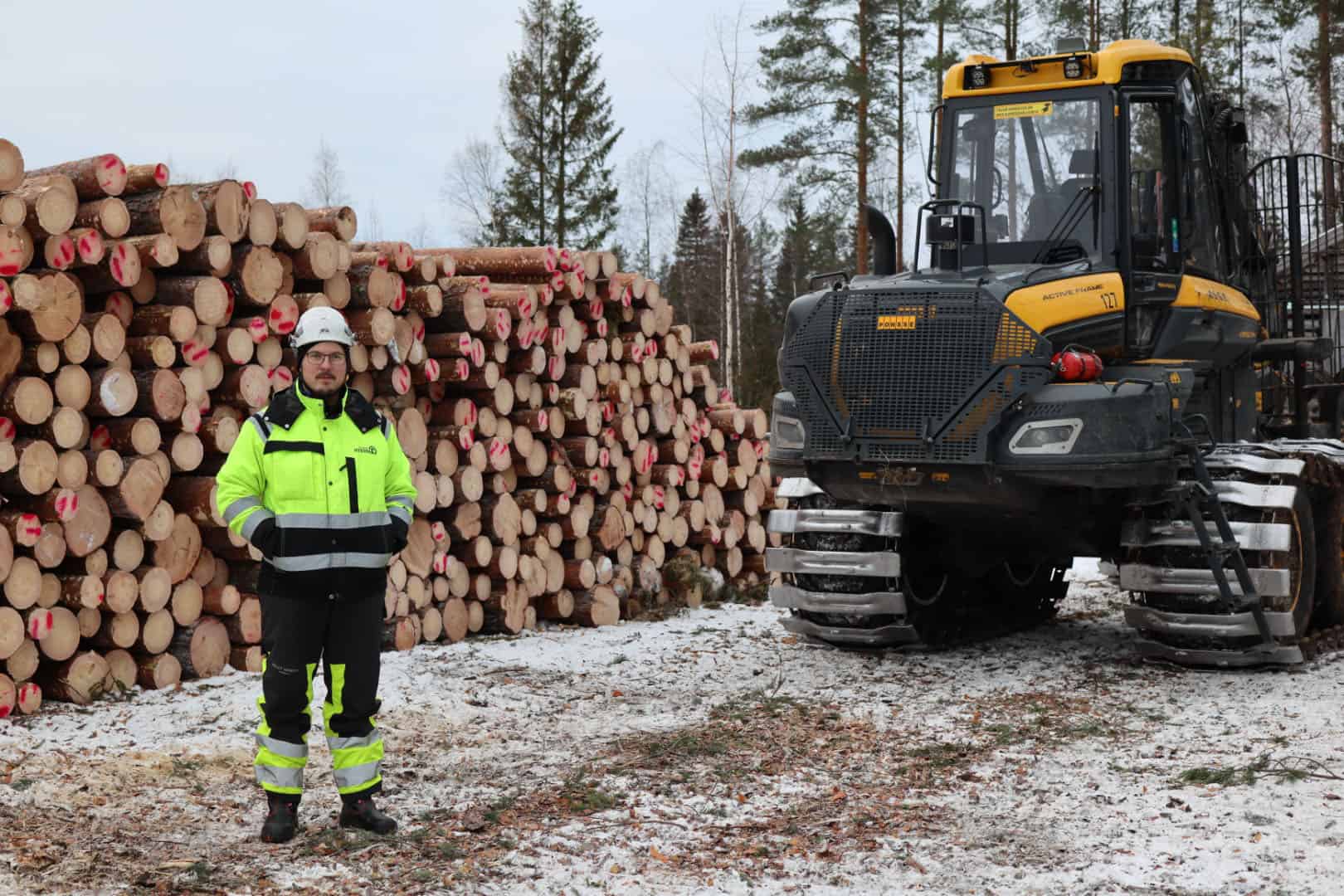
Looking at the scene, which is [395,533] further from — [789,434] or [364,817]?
[789,434]

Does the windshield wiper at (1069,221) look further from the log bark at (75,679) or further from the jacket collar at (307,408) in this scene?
the log bark at (75,679)

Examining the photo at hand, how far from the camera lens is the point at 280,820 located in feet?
15.1

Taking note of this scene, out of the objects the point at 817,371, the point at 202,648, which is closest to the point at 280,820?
the point at 202,648

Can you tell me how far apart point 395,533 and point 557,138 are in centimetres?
2502

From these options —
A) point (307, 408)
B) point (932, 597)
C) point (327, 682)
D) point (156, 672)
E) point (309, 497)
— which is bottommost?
point (156, 672)

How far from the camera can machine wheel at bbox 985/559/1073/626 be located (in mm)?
8914

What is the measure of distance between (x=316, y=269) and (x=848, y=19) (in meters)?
18.6

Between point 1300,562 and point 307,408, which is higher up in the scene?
point 307,408

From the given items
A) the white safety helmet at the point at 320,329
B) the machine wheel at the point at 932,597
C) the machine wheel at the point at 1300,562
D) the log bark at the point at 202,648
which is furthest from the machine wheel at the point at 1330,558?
the log bark at the point at 202,648

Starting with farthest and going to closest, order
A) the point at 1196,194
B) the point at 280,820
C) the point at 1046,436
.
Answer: the point at 1196,194, the point at 1046,436, the point at 280,820

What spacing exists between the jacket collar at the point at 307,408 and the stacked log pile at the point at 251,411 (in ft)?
7.39

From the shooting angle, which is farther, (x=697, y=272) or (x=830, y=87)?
(x=697, y=272)

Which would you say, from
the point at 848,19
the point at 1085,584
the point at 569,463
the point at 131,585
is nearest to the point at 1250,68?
the point at 848,19

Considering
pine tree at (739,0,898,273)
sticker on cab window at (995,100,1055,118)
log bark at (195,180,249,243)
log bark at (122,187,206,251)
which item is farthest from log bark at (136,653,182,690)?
pine tree at (739,0,898,273)
